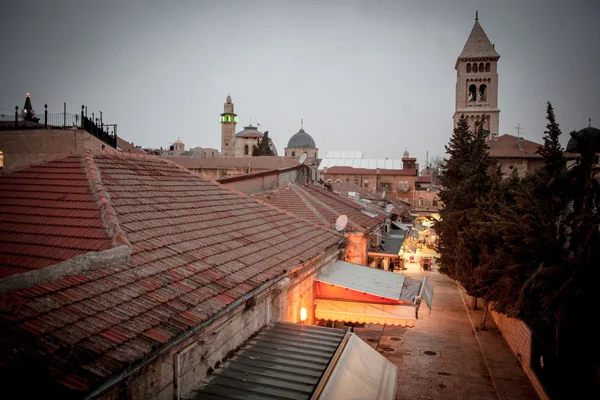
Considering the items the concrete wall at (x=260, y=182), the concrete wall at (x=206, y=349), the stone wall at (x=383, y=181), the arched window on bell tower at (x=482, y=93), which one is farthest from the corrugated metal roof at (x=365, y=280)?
the arched window on bell tower at (x=482, y=93)

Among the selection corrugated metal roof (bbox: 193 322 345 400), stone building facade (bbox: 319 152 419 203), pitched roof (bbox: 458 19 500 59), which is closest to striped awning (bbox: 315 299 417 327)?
corrugated metal roof (bbox: 193 322 345 400)

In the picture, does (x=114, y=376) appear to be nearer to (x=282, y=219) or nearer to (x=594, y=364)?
(x=282, y=219)

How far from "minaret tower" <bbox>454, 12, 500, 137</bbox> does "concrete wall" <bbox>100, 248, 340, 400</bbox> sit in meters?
66.3

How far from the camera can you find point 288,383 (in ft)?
17.6

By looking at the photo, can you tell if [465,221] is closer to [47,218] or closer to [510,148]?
[47,218]

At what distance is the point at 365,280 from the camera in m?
10.8

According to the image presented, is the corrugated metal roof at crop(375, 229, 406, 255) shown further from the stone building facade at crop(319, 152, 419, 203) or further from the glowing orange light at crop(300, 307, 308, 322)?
the stone building facade at crop(319, 152, 419, 203)

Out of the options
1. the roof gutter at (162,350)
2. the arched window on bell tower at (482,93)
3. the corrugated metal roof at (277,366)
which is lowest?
the corrugated metal roof at (277,366)

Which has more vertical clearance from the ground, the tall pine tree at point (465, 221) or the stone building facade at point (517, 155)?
the stone building facade at point (517, 155)

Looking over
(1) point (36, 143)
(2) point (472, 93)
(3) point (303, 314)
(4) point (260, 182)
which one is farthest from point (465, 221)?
(2) point (472, 93)

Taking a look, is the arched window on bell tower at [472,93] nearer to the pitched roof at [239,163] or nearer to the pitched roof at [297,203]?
the pitched roof at [239,163]

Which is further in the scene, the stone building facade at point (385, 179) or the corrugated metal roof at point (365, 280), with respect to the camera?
the stone building facade at point (385, 179)

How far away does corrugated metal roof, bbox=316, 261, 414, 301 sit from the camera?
9.92 metres

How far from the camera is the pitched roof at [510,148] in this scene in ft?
169
